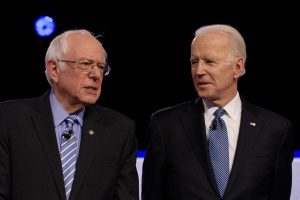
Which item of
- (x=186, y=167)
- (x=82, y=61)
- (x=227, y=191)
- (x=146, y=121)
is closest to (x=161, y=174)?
(x=186, y=167)

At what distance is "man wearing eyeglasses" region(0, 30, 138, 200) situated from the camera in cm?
285

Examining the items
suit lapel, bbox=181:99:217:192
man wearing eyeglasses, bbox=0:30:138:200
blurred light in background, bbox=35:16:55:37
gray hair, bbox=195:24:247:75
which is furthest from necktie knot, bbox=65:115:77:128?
blurred light in background, bbox=35:16:55:37

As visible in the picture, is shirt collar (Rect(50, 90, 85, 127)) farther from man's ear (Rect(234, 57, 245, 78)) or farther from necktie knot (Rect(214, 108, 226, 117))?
man's ear (Rect(234, 57, 245, 78))

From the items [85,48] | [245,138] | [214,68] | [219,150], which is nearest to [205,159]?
[219,150]

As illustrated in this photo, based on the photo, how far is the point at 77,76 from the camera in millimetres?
3039

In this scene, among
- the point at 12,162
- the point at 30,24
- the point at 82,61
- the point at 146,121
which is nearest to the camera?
the point at 12,162

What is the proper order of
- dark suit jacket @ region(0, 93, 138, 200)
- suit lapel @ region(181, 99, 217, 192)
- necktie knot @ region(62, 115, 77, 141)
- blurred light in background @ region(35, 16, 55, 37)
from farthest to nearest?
blurred light in background @ region(35, 16, 55, 37) → suit lapel @ region(181, 99, 217, 192) → necktie knot @ region(62, 115, 77, 141) → dark suit jacket @ region(0, 93, 138, 200)

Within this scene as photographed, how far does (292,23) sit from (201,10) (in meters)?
0.83

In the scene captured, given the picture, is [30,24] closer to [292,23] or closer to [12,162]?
[292,23]

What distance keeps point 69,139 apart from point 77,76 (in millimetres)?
316

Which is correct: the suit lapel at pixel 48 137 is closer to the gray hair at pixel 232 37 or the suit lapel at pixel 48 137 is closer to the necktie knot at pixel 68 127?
the necktie knot at pixel 68 127

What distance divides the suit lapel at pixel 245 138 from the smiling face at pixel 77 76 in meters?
0.76

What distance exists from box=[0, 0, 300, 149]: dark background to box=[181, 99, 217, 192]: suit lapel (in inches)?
88.0

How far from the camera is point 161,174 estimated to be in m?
3.15
